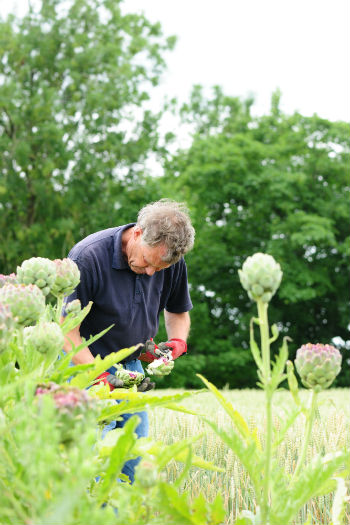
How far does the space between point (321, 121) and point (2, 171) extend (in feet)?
29.6

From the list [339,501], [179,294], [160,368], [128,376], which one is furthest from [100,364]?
[179,294]

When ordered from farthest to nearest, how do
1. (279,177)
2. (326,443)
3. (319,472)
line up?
A: 1. (279,177)
2. (326,443)
3. (319,472)

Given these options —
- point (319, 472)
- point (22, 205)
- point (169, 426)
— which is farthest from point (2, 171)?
point (319, 472)

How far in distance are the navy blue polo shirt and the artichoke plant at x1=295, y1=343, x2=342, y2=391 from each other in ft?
5.73

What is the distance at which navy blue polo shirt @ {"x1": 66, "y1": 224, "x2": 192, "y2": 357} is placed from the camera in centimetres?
275

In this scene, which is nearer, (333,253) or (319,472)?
(319,472)

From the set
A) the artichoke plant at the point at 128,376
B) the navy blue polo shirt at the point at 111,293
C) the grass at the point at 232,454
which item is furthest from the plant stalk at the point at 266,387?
the navy blue polo shirt at the point at 111,293

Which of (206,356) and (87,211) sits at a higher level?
(87,211)

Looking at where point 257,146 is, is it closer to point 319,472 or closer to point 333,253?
point 333,253

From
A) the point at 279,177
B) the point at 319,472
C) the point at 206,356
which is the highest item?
the point at 279,177

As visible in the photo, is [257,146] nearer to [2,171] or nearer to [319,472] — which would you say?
[2,171]

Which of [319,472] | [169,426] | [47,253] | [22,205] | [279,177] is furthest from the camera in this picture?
[279,177]

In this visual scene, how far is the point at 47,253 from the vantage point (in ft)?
44.8

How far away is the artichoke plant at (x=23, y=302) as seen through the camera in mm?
1086
